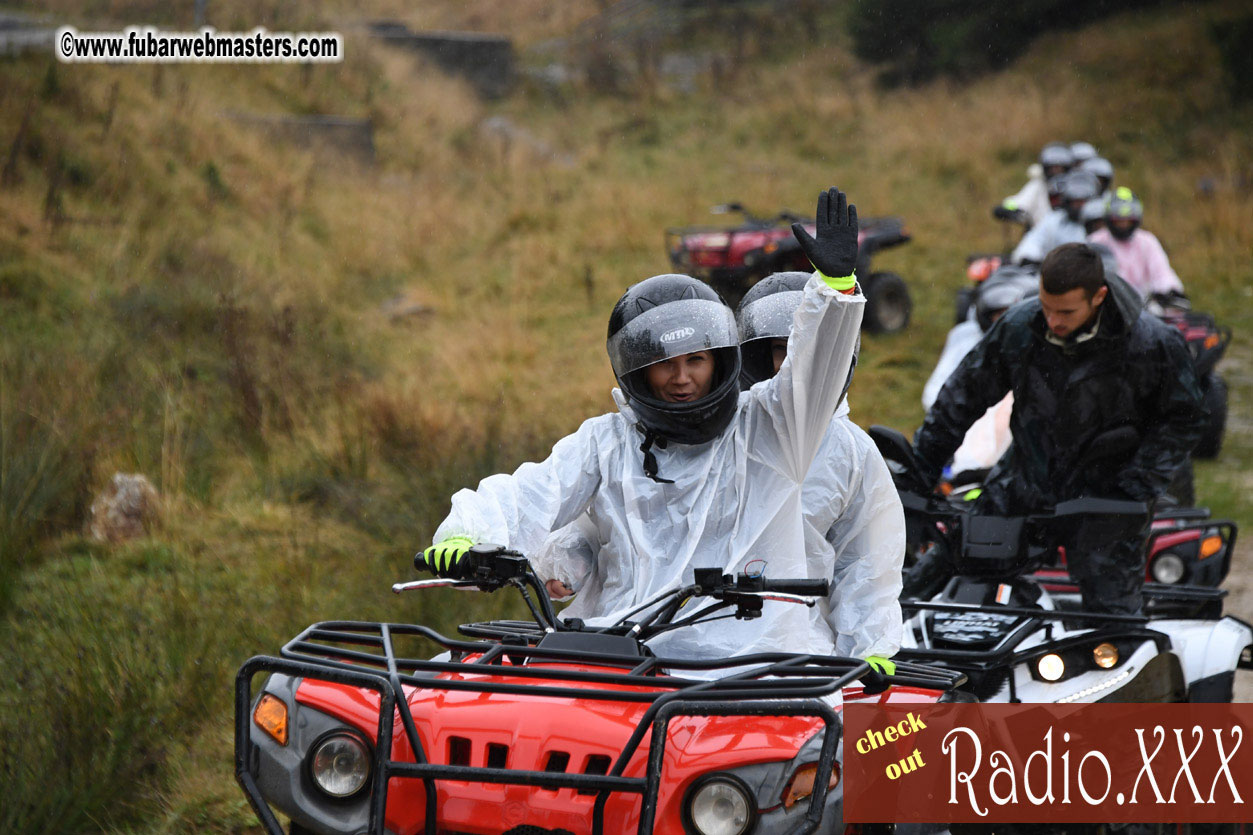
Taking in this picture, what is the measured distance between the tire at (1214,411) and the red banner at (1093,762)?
525cm

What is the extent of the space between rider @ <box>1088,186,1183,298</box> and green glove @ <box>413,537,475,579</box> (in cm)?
878

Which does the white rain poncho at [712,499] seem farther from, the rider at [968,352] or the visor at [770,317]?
the rider at [968,352]

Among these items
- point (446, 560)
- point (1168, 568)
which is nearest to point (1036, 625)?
point (1168, 568)

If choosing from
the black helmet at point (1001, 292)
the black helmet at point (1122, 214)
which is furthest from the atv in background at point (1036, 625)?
the black helmet at point (1122, 214)

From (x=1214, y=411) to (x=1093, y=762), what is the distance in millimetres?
6675

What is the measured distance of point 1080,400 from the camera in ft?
17.7

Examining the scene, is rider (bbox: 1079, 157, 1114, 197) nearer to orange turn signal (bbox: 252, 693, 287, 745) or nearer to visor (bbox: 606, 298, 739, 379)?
visor (bbox: 606, 298, 739, 379)

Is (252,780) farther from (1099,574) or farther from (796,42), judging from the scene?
(796,42)

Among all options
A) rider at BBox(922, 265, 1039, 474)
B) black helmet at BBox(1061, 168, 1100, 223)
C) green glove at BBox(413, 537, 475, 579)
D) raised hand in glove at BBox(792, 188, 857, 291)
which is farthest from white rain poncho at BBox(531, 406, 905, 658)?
black helmet at BBox(1061, 168, 1100, 223)

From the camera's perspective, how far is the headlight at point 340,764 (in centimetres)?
306

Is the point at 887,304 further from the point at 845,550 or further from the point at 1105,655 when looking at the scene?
the point at 845,550

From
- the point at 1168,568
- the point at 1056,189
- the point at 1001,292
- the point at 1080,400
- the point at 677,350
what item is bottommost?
the point at 1168,568

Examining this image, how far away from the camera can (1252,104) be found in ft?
85.8

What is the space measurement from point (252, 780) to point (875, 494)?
6.25 feet
